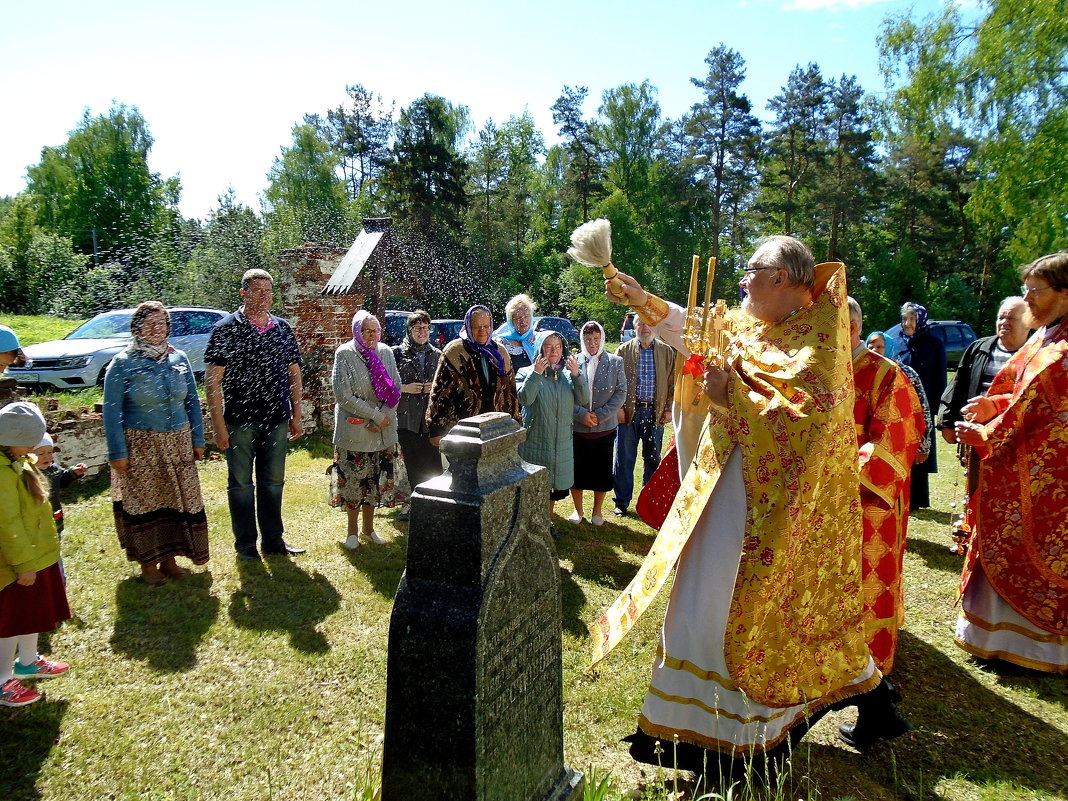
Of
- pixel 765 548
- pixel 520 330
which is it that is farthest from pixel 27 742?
pixel 520 330

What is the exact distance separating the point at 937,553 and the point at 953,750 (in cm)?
303

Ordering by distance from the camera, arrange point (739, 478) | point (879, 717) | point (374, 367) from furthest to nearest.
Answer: point (374, 367)
point (879, 717)
point (739, 478)

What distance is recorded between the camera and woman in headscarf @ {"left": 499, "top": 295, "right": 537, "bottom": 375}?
22.0 feet

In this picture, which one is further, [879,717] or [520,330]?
[520,330]

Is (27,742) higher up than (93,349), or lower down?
lower down

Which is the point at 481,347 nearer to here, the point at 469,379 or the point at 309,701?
the point at 469,379

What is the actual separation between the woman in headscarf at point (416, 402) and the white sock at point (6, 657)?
334cm

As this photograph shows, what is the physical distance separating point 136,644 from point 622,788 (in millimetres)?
2901

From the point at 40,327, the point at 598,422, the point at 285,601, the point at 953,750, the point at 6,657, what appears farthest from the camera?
the point at 40,327

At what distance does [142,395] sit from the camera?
4582 millimetres

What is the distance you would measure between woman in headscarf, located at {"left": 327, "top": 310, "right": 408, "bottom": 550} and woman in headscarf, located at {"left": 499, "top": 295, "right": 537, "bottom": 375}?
4.15ft

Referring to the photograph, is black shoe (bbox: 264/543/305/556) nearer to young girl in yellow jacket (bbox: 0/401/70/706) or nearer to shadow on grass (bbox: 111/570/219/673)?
shadow on grass (bbox: 111/570/219/673)

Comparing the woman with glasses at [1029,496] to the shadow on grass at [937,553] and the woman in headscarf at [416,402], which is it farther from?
the woman in headscarf at [416,402]

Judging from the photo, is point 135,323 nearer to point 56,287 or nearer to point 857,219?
point 56,287
